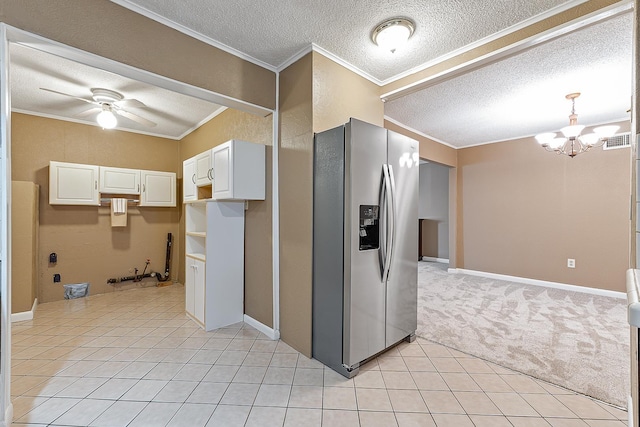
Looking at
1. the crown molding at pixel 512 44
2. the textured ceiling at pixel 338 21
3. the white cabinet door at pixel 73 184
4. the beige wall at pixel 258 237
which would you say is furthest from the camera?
the white cabinet door at pixel 73 184

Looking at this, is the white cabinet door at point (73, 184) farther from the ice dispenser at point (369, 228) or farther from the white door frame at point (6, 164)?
the ice dispenser at point (369, 228)

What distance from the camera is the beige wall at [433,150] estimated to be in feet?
15.7

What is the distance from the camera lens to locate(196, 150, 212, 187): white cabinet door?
329 cm

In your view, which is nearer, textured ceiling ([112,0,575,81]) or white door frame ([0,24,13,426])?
white door frame ([0,24,13,426])

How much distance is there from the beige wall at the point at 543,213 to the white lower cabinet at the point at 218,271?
490 centimetres

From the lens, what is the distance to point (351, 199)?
217 centimetres

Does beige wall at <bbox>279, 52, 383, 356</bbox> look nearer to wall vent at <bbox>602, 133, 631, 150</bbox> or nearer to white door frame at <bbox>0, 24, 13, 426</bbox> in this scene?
white door frame at <bbox>0, 24, 13, 426</bbox>

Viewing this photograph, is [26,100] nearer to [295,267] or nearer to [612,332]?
[295,267]

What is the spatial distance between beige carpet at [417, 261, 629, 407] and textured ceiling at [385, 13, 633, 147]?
268 centimetres

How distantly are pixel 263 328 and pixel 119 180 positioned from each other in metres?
3.37

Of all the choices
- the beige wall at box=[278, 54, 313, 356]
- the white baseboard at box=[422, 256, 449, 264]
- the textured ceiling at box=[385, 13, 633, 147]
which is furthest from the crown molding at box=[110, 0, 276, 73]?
the white baseboard at box=[422, 256, 449, 264]

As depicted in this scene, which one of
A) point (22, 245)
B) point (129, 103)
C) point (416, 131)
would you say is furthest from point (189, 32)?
point (416, 131)

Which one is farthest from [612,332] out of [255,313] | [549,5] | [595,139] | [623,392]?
[255,313]

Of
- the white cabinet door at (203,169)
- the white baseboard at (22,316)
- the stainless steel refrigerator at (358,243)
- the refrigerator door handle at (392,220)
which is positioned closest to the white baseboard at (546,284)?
the stainless steel refrigerator at (358,243)
